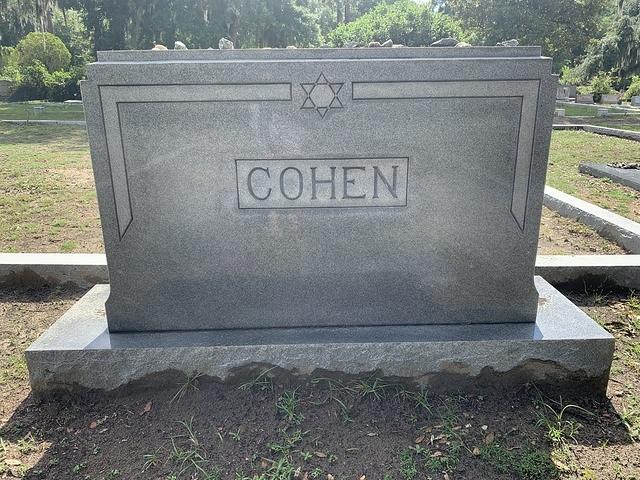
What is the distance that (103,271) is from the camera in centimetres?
399

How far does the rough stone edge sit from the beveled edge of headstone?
549 cm

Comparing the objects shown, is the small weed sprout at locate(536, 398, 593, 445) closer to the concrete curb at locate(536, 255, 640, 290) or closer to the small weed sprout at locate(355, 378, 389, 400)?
the small weed sprout at locate(355, 378, 389, 400)

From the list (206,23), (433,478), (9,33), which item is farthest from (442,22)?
(433,478)

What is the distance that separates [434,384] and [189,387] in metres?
1.27

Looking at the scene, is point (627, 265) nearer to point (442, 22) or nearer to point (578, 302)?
point (578, 302)

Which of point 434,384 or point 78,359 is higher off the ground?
point 78,359

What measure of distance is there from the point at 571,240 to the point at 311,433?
3.72 metres

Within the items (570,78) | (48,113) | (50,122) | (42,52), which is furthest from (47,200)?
(570,78)

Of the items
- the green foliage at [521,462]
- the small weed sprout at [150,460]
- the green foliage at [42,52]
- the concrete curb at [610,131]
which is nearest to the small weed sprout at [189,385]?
the small weed sprout at [150,460]

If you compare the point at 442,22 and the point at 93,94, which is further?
the point at 442,22

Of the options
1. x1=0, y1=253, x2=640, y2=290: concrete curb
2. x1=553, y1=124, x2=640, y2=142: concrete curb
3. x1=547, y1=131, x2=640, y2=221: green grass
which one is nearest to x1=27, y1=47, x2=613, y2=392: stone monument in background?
x1=0, y1=253, x2=640, y2=290: concrete curb

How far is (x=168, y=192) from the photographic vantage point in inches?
108

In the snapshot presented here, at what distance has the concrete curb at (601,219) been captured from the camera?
15.3ft

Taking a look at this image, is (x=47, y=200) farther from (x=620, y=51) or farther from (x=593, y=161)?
(x=620, y=51)
